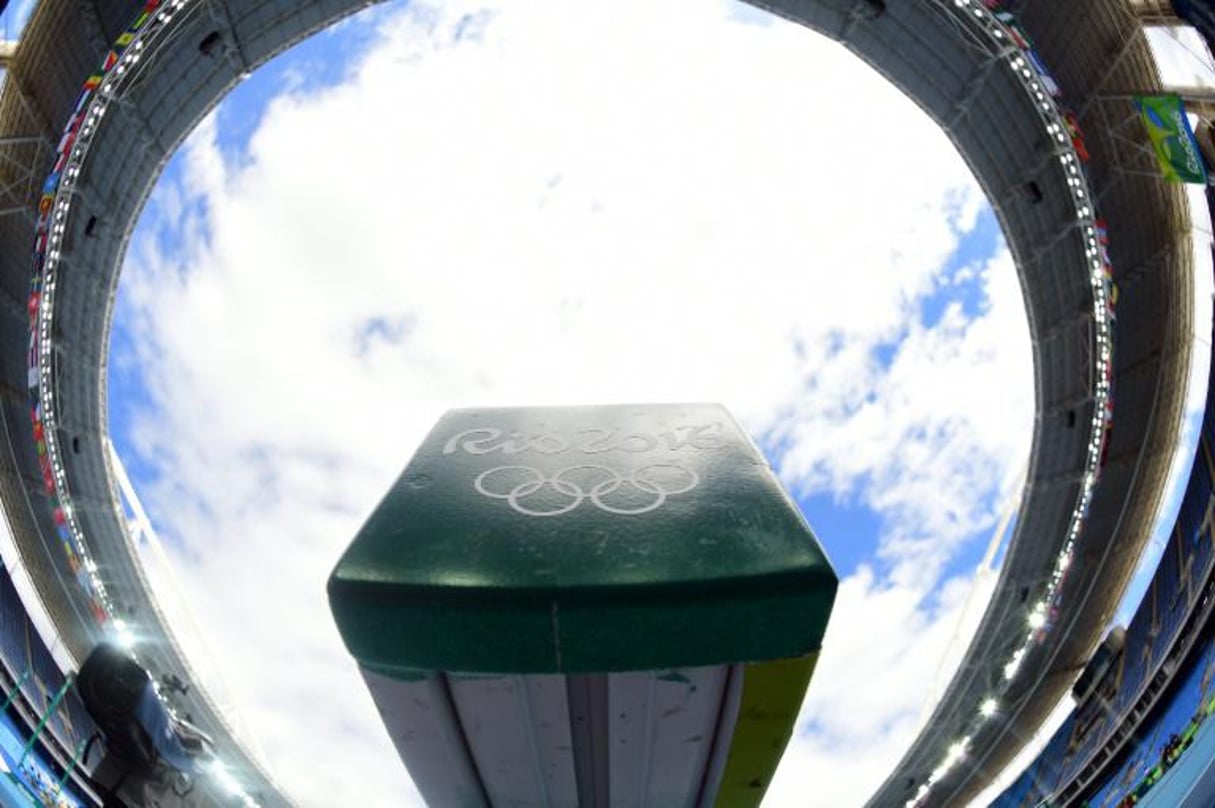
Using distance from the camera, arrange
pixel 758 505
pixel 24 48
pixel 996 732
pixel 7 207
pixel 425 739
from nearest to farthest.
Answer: pixel 758 505
pixel 425 739
pixel 24 48
pixel 7 207
pixel 996 732

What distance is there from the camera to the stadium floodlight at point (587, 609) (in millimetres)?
1853

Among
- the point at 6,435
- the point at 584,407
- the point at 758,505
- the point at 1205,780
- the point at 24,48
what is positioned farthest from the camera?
the point at 6,435

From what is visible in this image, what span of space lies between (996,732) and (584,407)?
2600 cm

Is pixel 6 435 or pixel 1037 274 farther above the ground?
pixel 1037 274

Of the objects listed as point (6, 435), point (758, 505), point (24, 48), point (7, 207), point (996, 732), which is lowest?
point (758, 505)

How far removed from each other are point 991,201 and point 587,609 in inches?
756

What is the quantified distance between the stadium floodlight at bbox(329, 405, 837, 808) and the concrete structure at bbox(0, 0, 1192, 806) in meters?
16.5

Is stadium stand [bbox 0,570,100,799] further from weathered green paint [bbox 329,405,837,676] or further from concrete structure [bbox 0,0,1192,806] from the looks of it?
weathered green paint [bbox 329,405,837,676]

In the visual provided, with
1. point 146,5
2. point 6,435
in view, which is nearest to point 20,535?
point 6,435

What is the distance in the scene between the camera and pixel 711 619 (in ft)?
6.10

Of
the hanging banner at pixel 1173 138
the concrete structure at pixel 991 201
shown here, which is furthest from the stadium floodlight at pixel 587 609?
the concrete structure at pixel 991 201

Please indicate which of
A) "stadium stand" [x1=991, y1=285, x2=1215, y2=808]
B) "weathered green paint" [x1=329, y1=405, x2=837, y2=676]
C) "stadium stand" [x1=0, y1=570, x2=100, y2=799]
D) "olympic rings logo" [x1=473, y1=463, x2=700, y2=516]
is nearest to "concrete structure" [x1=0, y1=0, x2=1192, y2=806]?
"stadium stand" [x1=0, y1=570, x2=100, y2=799]

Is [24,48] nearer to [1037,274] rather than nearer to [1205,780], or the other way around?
[1037,274]

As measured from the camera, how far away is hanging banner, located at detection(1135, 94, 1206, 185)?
12.2 m
